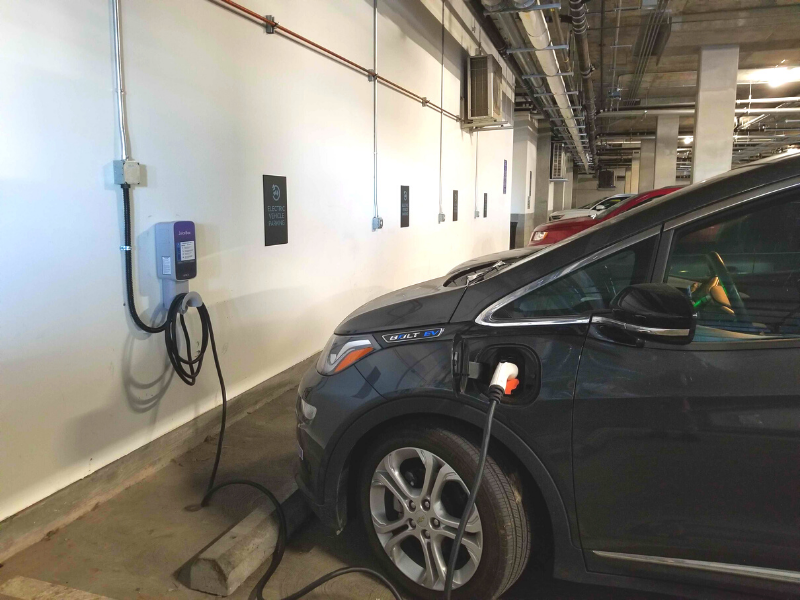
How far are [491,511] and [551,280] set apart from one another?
85 cm

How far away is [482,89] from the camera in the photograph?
9688 mm

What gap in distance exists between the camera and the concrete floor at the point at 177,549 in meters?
2.43

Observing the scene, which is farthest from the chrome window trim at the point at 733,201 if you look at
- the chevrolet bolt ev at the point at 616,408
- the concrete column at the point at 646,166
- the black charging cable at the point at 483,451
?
the concrete column at the point at 646,166

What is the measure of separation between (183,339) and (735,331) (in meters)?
3.07

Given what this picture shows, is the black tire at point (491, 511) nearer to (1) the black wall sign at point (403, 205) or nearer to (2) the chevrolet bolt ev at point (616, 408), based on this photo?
(2) the chevrolet bolt ev at point (616, 408)

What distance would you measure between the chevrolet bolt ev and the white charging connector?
0.14 ft

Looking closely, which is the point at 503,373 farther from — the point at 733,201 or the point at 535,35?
the point at 535,35

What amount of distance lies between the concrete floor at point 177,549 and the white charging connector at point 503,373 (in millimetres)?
1027

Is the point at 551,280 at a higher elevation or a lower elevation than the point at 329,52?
lower

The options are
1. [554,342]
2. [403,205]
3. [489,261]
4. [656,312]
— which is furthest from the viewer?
[403,205]

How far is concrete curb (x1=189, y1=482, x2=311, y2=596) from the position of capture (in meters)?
2.42

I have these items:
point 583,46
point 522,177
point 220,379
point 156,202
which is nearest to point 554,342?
point 220,379

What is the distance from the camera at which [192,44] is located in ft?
11.8

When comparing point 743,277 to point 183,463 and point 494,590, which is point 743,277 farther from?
point 183,463
